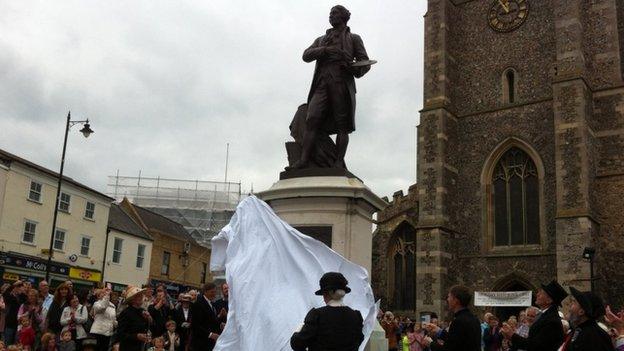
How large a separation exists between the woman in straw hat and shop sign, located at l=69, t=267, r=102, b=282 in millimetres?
25061

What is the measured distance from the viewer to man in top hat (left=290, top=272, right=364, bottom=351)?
13.5ft

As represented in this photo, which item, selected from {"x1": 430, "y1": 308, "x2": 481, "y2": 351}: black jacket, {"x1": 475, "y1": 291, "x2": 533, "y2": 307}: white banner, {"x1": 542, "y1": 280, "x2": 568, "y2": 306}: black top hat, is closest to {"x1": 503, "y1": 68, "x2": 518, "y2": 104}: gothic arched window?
{"x1": 475, "y1": 291, "x2": 533, "y2": 307}: white banner

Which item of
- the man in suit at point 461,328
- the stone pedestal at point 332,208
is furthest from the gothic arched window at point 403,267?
the man in suit at point 461,328

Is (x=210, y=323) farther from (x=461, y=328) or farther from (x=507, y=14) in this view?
(x=507, y=14)

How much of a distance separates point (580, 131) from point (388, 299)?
11.1 m

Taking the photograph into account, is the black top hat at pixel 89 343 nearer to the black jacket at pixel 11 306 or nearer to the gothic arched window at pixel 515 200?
the black jacket at pixel 11 306

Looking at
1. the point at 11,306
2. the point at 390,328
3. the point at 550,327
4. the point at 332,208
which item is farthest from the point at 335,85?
the point at 390,328

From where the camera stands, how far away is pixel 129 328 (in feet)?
22.5

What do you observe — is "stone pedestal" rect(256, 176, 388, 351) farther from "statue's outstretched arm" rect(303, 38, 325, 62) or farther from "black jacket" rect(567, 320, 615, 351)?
"black jacket" rect(567, 320, 615, 351)

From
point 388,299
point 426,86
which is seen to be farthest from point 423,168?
point 388,299

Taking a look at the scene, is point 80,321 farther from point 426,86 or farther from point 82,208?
point 82,208

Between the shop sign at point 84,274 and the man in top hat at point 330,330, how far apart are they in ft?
93.5

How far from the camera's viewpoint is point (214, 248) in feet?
21.1

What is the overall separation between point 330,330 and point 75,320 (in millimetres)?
5529
